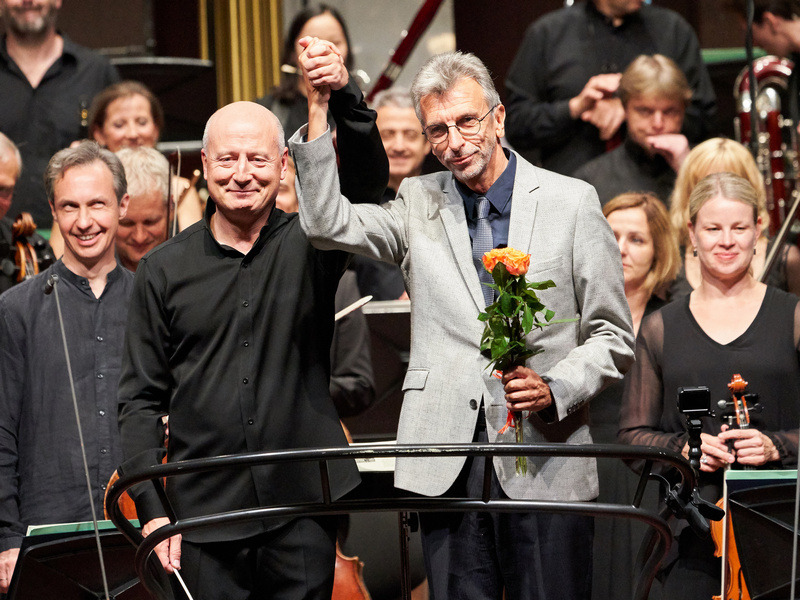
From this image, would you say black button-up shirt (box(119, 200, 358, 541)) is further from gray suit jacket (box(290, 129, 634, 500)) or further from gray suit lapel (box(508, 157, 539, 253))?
gray suit lapel (box(508, 157, 539, 253))

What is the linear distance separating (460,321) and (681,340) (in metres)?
0.97

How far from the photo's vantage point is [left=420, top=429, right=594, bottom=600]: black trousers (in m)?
2.14

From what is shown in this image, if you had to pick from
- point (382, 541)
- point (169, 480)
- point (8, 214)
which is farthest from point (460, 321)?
point (8, 214)

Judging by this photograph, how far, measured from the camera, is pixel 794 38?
14.2 feet

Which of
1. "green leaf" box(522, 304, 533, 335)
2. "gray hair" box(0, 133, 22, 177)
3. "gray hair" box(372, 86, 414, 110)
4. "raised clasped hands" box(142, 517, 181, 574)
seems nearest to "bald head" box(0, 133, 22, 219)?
"gray hair" box(0, 133, 22, 177)

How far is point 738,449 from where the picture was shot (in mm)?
2709

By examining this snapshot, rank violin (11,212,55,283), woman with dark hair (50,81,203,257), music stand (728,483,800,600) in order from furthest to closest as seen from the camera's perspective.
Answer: woman with dark hair (50,81,203,257) < violin (11,212,55,283) < music stand (728,483,800,600)

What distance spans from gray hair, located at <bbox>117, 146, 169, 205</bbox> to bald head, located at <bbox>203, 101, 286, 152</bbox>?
4.15 feet

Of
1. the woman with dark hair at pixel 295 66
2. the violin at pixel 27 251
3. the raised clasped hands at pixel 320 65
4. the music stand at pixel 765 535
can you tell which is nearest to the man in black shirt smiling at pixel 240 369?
the raised clasped hands at pixel 320 65

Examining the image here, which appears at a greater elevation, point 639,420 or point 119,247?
point 119,247

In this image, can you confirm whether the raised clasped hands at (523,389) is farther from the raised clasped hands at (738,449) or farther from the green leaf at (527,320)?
the raised clasped hands at (738,449)

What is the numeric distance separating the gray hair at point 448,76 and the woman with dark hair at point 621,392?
1.21 metres

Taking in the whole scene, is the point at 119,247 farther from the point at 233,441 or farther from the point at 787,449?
the point at 787,449

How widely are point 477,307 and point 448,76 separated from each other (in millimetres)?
490
